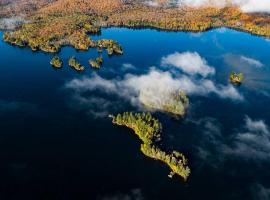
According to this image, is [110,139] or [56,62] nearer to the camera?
[110,139]

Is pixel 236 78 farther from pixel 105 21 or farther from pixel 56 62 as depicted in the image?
pixel 105 21

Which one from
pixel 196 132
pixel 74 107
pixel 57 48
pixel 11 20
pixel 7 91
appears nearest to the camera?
pixel 196 132

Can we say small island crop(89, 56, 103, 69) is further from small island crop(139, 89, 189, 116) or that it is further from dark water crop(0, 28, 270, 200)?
small island crop(139, 89, 189, 116)

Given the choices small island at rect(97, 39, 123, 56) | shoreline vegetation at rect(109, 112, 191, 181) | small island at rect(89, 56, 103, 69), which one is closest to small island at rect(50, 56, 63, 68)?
small island at rect(89, 56, 103, 69)

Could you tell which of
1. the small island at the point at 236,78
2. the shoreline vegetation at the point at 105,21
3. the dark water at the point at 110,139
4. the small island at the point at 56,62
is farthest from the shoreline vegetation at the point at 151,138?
the shoreline vegetation at the point at 105,21

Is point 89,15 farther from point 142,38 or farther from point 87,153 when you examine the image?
point 87,153

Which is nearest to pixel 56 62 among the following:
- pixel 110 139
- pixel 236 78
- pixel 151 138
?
pixel 110 139

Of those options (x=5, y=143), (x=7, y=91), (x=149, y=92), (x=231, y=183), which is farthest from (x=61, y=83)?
(x=231, y=183)
